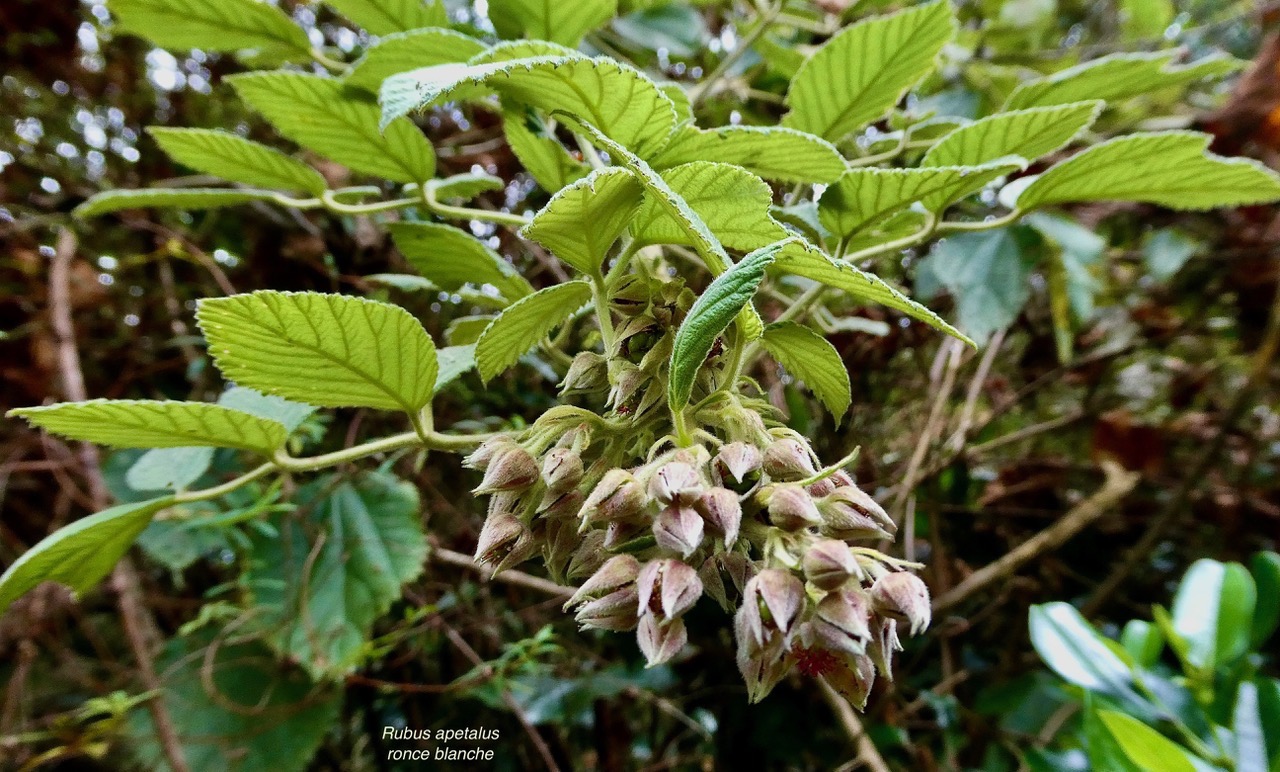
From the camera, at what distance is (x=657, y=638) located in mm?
370

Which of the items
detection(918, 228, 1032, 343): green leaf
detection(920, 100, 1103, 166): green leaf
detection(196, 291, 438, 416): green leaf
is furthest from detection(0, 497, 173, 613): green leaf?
detection(918, 228, 1032, 343): green leaf

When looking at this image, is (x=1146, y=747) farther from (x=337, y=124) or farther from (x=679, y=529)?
(x=337, y=124)

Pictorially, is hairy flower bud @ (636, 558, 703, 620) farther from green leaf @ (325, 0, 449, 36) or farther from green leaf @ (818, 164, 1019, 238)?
green leaf @ (325, 0, 449, 36)

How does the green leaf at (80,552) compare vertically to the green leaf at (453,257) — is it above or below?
below

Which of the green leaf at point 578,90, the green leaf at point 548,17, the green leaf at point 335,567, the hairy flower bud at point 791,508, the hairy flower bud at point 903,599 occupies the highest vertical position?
the green leaf at point 548,17

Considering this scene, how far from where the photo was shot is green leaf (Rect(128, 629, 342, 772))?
3.23ft

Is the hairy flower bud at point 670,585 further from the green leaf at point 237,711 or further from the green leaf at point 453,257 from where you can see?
the green leaf at point 237,711

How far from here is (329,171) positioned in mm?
1115

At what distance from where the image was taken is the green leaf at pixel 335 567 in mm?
877

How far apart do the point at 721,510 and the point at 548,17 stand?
50cm

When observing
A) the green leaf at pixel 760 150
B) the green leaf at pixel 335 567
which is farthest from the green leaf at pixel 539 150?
the green leaf at pixel 335 567

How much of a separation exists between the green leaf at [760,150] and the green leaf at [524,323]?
0.11 meters

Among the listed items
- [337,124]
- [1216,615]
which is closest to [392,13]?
[337,124]

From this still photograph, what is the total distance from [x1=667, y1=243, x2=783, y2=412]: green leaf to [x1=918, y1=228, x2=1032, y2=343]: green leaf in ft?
2.44
